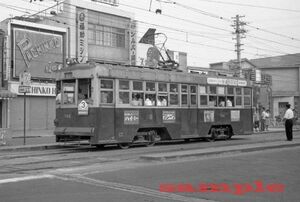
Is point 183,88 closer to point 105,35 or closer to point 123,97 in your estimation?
point 123,97

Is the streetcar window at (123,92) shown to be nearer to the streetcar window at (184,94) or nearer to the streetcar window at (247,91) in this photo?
the streetcar window at (184,94)

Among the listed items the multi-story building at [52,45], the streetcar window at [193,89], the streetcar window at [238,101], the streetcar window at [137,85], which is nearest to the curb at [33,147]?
the streetcar window at [137,85]

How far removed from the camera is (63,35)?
3684 centimetres

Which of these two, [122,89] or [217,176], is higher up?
[122,89]

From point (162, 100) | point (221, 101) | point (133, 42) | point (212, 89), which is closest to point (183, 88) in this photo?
point (162, 100)

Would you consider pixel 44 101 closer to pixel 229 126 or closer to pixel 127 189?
pixel 229 126

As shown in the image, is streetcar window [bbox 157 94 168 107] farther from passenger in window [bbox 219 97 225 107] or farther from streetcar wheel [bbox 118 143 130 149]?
passenger in window [bbox 219 97 225 107]

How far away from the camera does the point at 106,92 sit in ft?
55.1

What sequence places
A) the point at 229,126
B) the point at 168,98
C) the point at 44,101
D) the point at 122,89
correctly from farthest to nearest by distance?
1. the point at 44,101
2. the point at 229,126
3. the point at 168,98
4. the point at 122,89

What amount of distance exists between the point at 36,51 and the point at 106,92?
19.6 meters

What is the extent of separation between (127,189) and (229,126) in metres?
14.3

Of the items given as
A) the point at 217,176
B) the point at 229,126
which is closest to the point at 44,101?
the point at 229,126

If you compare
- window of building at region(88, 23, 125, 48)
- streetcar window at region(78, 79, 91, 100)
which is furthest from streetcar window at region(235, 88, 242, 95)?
window of building at region(88, 23, 125, 48)

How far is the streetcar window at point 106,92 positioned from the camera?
54.6 feet
